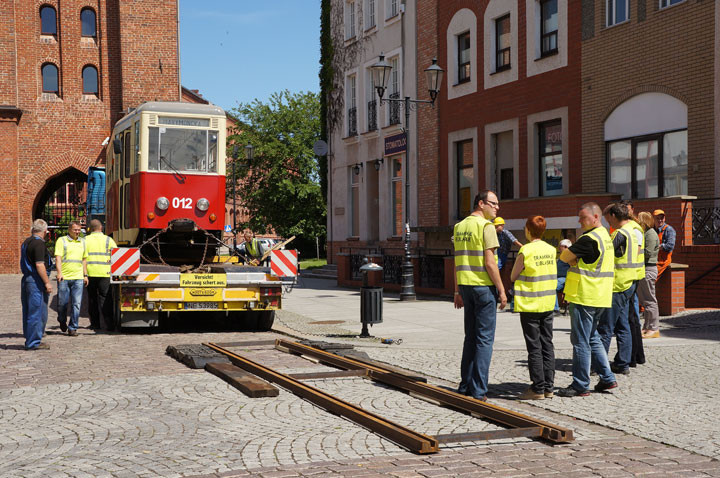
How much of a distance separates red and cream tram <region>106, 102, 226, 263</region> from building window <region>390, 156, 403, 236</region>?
1449 cm

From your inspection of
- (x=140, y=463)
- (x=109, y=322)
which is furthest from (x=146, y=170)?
(x=140, y=463)

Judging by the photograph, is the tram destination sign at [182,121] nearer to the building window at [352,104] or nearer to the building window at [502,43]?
the building window at [502,43]

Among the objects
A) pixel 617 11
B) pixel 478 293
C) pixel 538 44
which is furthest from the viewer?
pixel 538 44

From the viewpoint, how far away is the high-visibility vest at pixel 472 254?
7895 millimetres

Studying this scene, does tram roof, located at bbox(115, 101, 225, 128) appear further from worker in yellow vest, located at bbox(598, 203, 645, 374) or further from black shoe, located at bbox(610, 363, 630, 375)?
black shoe, located at bbox(610, 363, 630, 375)

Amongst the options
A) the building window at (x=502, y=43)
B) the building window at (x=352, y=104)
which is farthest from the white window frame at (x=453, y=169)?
the building window at (x=352, y=104)

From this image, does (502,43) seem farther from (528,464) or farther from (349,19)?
(528,464)

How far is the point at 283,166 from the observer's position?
63.5 metres

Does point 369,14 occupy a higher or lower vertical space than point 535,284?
higher

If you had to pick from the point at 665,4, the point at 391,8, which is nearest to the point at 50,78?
the point at 391,8

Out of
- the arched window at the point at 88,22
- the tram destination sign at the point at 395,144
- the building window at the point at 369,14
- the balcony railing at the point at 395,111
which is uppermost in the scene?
the arched window at the point at 88,22

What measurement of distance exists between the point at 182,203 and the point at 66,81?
27.8 meters

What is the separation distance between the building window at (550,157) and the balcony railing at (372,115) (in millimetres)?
9118

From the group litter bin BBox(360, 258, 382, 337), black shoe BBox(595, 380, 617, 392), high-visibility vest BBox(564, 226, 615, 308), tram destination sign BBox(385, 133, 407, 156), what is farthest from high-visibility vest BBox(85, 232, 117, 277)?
tram destination sign BBox(385, 133, 407, 156)
